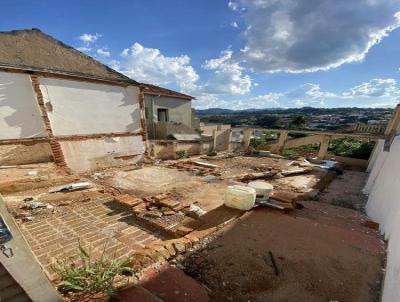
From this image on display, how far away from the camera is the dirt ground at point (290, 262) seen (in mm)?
2863

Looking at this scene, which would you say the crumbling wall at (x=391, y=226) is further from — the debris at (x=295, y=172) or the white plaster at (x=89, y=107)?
the white plaster at (x=89, y=107)

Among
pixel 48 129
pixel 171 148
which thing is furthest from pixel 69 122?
pixel 171 148

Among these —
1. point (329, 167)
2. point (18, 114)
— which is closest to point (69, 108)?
point (18, 114)

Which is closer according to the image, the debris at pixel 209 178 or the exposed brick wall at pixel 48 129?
the exposed brick wall at pixel 48 129

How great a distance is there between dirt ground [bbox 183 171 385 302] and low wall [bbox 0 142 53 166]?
9152mm

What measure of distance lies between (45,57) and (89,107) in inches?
107

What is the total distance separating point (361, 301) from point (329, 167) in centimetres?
1242

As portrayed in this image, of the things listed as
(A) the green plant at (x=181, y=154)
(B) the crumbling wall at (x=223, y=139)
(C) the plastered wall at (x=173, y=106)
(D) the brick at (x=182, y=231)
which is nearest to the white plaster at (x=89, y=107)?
(A) the green plant at (x=181, y=154)

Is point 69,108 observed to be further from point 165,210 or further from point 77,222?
point 165,210

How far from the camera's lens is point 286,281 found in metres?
3.03

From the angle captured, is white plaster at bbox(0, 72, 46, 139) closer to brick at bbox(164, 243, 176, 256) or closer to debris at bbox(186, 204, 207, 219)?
debris at bbox(186, 204, 207, 219)

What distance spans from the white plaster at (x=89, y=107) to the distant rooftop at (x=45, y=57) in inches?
21.1

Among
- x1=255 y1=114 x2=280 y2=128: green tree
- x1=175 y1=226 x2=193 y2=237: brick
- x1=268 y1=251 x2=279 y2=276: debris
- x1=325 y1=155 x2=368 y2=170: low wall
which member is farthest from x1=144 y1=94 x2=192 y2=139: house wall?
x1=255 y1=114 x2=280 y2=128: green tree

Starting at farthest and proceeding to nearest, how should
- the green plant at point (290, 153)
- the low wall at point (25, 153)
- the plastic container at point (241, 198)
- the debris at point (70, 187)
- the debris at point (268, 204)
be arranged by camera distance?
the green plant at point (290, 153)
the low wall at point (25, 153)
the debris at point (70, 187)
the debris at point (268, 204)
the plastic container at point (241, 198)
